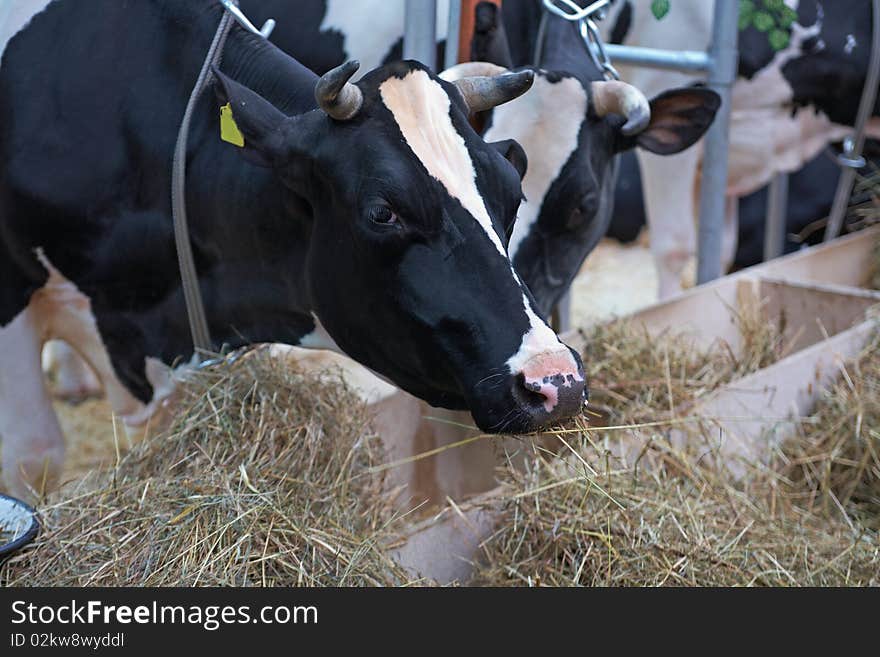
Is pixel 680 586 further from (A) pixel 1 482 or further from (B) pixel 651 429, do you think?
(A) pixel 1 482

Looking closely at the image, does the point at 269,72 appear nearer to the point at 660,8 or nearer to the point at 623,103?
the point at 623,103

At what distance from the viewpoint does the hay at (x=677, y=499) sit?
8.82 ft

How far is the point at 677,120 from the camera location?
3.66 m

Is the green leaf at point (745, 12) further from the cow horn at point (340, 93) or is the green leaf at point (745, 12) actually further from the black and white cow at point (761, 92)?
the cow horn at point (340, 93)

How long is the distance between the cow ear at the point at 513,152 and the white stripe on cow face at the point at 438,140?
12.7 inches

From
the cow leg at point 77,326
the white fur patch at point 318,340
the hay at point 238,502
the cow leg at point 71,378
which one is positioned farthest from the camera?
the cow leg at point 71,378

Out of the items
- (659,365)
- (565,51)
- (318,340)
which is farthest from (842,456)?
(318,340)

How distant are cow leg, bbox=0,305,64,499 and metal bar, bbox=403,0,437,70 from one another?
125 cm

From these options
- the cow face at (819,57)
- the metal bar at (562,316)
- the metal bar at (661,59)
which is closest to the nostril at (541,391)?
the metal bar at (562,316)

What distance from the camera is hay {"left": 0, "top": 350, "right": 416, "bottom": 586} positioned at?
91.1 inches

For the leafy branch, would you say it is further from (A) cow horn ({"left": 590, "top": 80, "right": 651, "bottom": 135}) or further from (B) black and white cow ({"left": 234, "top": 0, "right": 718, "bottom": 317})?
(A) cow horn ({"left": 590, "top": 80, "right": 651, "bottom": 135})

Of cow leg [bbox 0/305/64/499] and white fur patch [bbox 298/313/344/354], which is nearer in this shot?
white fur patch [bbox 298/313/344/354]

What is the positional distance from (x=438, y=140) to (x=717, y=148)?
7.47 ft

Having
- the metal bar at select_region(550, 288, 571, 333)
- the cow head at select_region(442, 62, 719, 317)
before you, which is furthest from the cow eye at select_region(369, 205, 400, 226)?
the metal bar at select_region(550, 288, 571, 333)
